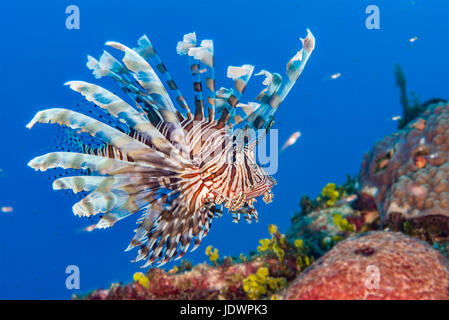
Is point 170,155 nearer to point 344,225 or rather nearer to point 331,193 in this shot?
point 344,225

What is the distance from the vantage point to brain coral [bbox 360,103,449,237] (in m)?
5.55

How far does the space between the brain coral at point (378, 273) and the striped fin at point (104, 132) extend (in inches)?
78.2

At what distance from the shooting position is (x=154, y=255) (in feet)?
12.5

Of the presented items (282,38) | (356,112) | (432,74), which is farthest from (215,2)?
(432,74)

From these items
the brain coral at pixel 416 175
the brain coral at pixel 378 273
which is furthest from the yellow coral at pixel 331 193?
the brain coral at pixel 378 273

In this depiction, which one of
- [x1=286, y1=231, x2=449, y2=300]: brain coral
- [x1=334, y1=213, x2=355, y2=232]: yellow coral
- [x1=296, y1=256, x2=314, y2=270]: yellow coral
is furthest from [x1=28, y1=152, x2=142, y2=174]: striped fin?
[x1=334, y1=213, x2=355, y2=232]: yellow coral

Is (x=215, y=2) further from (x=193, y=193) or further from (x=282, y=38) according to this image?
(x=193, y=193)

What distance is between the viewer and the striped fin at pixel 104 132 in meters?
3.14

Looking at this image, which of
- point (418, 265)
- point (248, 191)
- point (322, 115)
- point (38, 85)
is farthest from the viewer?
point (322, 115)

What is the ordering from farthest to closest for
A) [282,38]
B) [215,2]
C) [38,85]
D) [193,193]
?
[282,38], [215,2], [38,85], [193,193]

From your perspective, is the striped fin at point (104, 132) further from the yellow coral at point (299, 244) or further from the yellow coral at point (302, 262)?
the yellow coral at point (299, 244)

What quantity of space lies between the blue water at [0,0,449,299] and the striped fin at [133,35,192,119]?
36.4m
